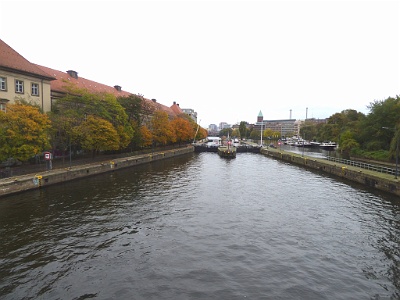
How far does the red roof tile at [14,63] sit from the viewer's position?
127 ft

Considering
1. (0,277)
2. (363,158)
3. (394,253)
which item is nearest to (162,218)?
(0,277)

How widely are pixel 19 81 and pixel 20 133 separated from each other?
52.7 feet

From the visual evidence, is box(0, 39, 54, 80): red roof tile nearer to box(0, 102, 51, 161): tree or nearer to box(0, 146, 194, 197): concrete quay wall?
box(0, 102, 51, 161): tree

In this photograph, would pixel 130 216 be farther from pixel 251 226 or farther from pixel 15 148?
pixel 15 148

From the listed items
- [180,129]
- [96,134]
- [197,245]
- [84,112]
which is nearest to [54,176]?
[96,134]

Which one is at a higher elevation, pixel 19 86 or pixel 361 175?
pixel 19 86

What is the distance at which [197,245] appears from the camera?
1702cm

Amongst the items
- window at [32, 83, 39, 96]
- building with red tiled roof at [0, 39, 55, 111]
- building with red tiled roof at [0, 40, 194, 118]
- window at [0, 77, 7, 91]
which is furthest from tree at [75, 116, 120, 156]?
window at [0, 77, 7, 91]

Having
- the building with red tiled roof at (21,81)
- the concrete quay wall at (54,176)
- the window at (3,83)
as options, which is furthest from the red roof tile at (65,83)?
the concrete quay wall at (54,176)

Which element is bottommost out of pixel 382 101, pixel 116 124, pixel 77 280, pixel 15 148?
pixel 77 280

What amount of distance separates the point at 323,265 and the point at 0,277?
17486 mm

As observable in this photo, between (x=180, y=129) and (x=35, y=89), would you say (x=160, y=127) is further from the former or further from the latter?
(x=35, y=89)

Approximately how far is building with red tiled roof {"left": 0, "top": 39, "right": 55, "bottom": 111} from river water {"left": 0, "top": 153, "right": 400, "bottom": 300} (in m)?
19.1

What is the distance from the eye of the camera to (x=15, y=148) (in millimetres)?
29234
